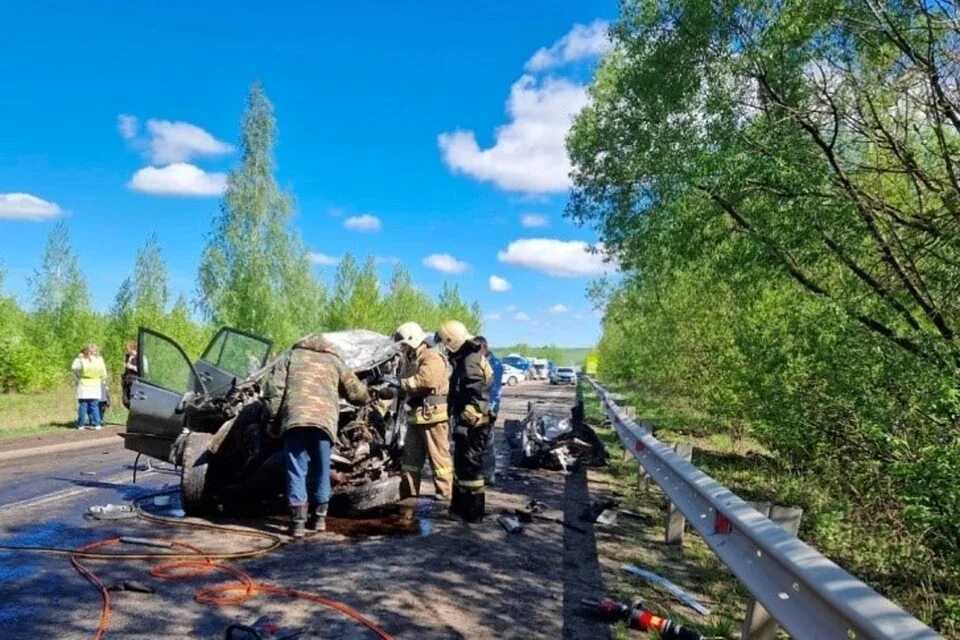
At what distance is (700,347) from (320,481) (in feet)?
37.7

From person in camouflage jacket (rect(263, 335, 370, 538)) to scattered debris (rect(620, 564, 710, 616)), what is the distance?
2.64 metres

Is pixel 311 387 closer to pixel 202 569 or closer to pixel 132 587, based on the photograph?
pixel 202 569

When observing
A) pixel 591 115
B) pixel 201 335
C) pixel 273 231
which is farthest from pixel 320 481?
pixel 273 231

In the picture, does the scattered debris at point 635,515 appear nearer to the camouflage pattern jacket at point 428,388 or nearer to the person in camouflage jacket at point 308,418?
the camouflage pattern jacket at point 428,388

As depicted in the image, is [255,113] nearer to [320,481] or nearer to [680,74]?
[680,74]

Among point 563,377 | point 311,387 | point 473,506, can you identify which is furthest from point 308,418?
point 563,377

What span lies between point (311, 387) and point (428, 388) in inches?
58.7

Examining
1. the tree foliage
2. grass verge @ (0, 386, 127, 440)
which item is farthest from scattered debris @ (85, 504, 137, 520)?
grass verge @ (0, 386, 127, 440)

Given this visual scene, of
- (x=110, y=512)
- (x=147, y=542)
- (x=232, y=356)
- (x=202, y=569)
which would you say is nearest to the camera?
(x=202, y=569)

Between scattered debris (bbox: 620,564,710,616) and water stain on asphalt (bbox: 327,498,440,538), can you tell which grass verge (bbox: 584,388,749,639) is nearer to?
scattered debris (bbox: 620,564,710,616)

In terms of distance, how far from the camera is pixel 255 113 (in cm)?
3422

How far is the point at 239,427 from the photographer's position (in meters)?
6.62

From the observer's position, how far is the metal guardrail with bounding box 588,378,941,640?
1.94 metres

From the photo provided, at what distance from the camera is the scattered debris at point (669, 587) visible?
4.18 metres
